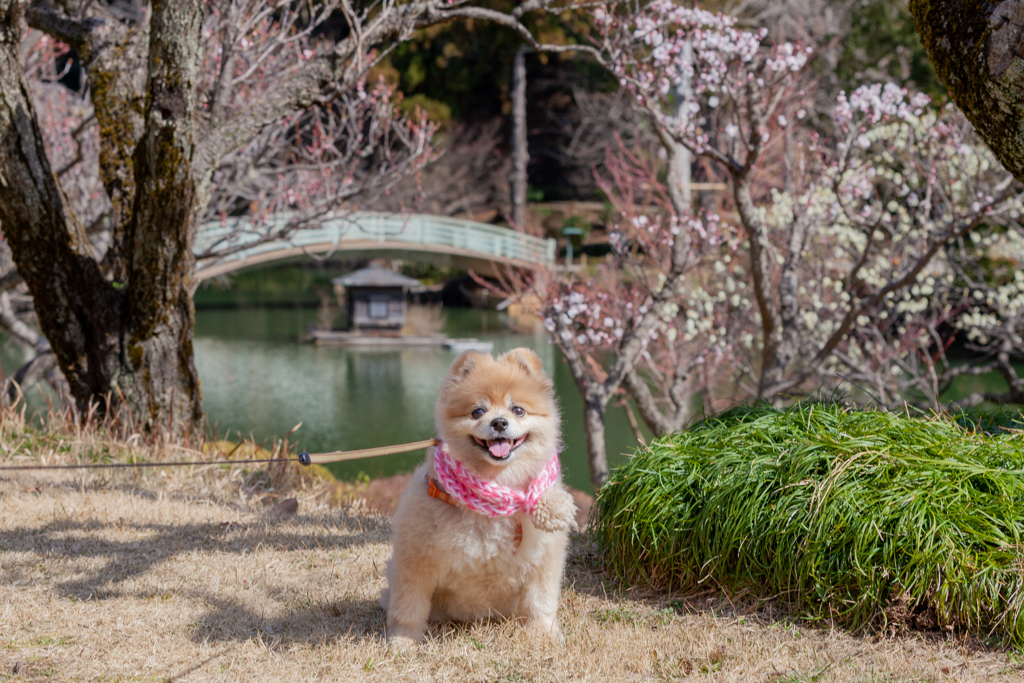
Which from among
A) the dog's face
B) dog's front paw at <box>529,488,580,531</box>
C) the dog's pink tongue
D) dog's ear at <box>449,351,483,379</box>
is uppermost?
dog's ear at <box>449,351,483,379</box>

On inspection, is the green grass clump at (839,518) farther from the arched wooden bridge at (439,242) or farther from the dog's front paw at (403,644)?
the arched wooden bridge at (439,242)

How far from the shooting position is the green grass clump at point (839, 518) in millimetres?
2967

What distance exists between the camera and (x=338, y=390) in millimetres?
17453

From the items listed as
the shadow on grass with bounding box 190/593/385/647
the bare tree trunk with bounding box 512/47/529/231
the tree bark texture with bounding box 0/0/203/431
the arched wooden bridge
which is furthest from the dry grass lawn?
the bare tree trunk with bounding box 512/47/529/231

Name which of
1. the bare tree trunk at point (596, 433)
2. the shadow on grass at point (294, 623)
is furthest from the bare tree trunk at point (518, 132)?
the shadow on grass at point (294, 623)

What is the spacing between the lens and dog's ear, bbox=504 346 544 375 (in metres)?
2.74

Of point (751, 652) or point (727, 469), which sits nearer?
point (751, 652)

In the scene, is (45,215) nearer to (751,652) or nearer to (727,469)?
(727,469)

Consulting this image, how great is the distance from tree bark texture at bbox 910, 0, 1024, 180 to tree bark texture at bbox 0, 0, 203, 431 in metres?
4.18

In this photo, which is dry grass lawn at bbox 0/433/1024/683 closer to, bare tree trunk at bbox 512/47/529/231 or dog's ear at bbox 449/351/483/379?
dog's ear at bbox 449/351/483/379

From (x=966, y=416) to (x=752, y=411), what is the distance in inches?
49.3

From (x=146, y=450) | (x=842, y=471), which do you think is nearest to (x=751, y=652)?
(x=842, y=471)

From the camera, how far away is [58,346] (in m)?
5.59

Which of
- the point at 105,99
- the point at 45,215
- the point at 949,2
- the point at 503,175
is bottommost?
the point at 45,215
